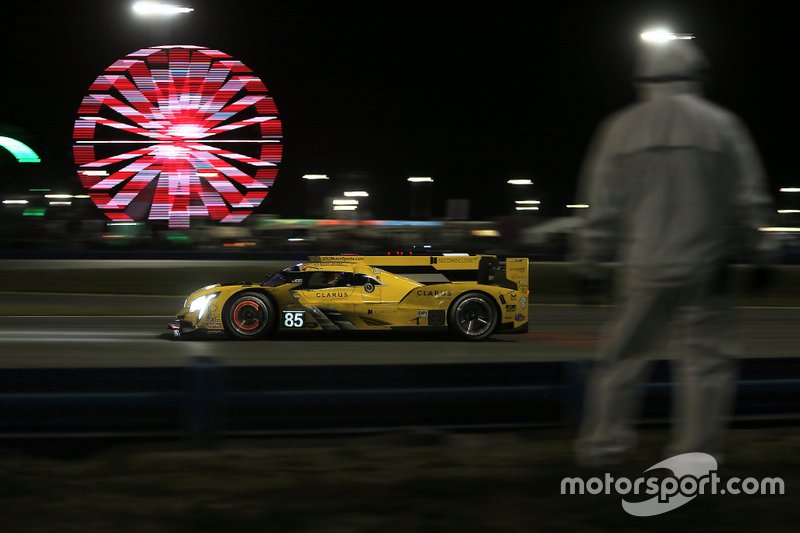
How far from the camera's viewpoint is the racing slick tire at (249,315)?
41.0 feet

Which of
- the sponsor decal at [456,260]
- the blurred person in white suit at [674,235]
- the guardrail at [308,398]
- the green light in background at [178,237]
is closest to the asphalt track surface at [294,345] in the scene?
the sponsor decal at [456,260]

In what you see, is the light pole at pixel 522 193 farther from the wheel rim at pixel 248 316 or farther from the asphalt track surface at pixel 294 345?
the wheel rim at pixel 248 316

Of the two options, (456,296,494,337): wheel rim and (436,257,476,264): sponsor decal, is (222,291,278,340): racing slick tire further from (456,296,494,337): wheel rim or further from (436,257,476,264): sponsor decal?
(456,296,494,337): wheel rim

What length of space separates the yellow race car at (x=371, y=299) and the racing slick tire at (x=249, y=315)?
13 mm

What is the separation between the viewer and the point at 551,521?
12.2ft

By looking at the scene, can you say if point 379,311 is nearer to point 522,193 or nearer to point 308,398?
point 308,398

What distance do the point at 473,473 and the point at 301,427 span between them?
165 centimetres

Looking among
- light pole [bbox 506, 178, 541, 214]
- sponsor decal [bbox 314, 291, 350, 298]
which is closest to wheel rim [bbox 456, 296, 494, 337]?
sponsor decal [bbox 314, 291, 350, 298]

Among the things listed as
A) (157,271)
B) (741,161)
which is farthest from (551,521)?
(157,271)

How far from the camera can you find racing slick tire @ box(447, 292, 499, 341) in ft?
42.5

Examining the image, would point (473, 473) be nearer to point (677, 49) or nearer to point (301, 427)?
point (301, 427)

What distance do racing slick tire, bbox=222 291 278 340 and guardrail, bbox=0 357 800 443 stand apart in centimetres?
655

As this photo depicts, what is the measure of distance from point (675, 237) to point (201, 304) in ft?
30.3

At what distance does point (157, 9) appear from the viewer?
74.2 ft
